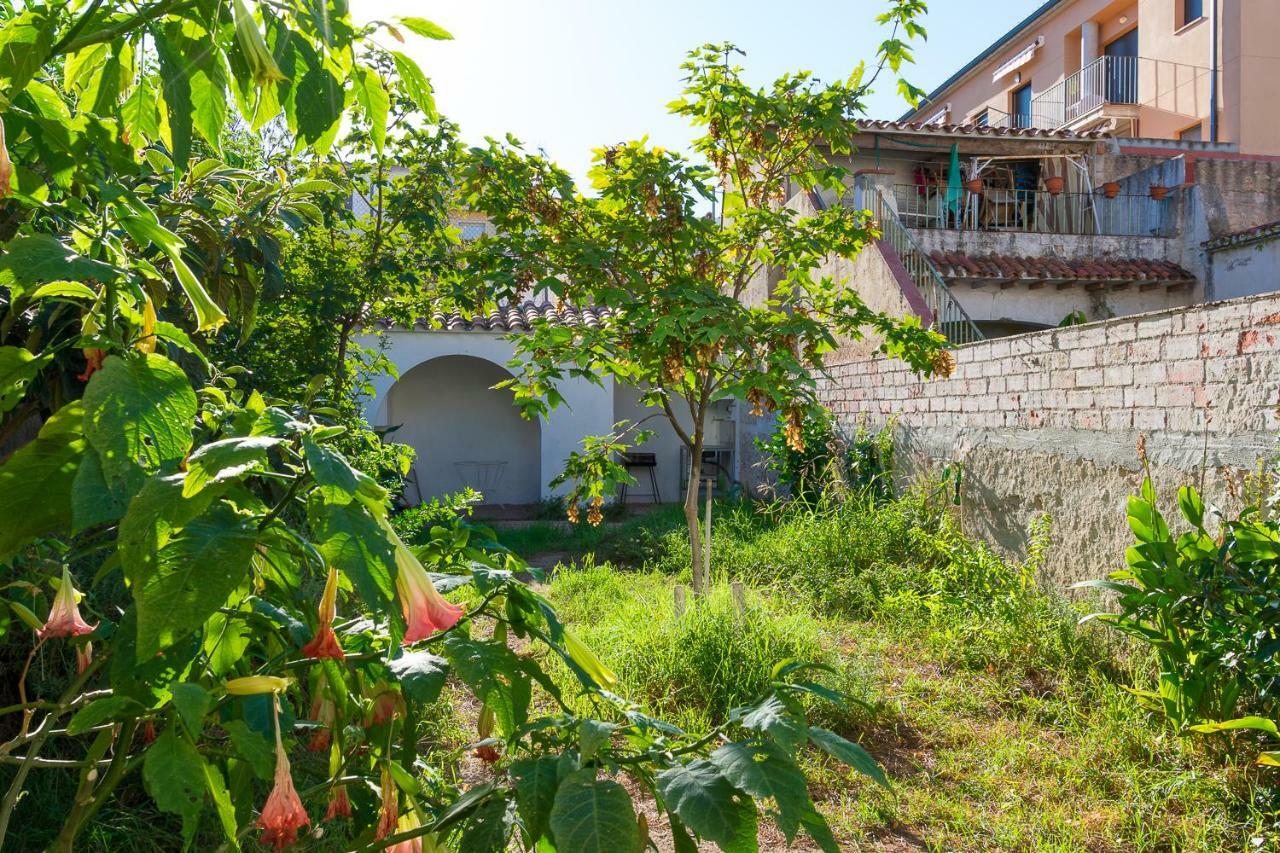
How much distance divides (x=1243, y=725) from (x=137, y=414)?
3763mm

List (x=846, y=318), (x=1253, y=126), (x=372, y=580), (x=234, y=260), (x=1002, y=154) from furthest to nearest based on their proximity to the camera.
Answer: (x=1253, y=126), (x=1002, y=154), (x=846, y=318), (x=234, y=260), (x=372, y=580)

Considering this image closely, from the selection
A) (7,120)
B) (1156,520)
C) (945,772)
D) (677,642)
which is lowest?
(945,772)

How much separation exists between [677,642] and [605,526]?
19.0ft

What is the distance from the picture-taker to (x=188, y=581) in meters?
0.70

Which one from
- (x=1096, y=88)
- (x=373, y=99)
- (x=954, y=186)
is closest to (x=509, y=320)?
(x=954, y=186)

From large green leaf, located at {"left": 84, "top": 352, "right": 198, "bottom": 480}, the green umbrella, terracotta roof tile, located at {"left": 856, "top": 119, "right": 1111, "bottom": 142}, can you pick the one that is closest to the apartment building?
terracotta roof tile, located at {"left": 856, "top": 119, "right": 1111, "bottom": 142}

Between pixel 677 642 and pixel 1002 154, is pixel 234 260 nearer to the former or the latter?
pixel 677 642

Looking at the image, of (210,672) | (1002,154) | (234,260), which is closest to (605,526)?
(1002,154)

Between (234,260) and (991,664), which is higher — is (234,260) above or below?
above

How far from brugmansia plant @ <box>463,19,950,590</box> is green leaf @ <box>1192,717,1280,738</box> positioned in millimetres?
2116

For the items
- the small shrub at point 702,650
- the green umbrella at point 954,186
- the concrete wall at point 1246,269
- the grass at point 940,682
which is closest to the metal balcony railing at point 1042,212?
the green umbrella at point 954,186

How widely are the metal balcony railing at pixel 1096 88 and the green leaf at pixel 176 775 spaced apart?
18794 millimetres

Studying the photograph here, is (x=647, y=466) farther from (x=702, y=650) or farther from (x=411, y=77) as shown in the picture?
(x=411, y=77)

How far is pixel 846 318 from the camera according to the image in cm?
517
